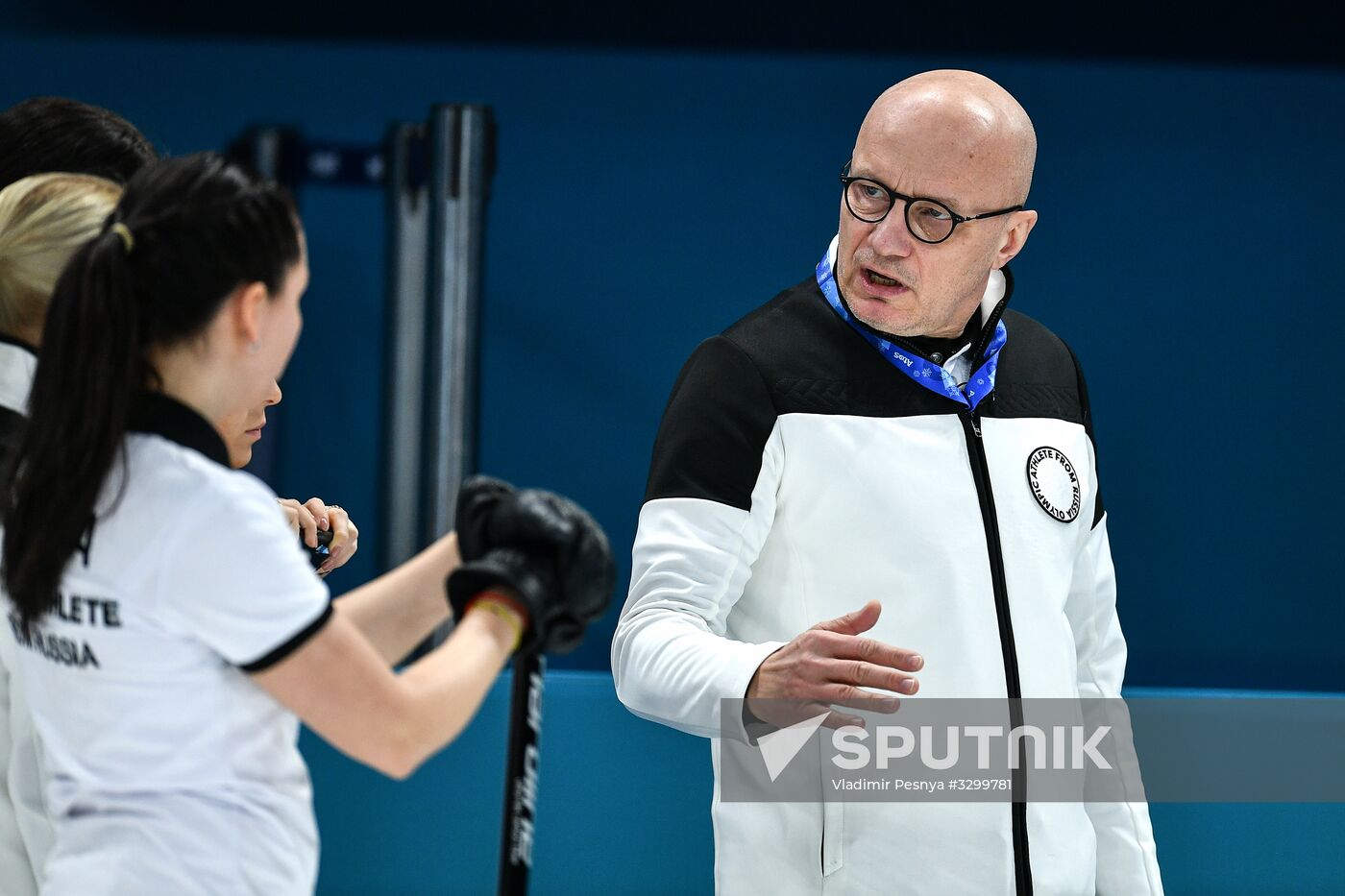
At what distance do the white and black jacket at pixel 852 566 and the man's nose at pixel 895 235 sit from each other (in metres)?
0.10

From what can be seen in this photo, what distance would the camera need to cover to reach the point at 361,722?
0.98 metres

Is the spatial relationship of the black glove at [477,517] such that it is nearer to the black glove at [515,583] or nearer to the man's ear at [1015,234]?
the black glove at [515,583]

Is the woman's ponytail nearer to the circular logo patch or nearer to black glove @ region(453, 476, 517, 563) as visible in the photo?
black glove @ region(453, 476, 517, 563)

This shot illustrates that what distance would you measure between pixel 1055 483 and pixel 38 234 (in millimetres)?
1049

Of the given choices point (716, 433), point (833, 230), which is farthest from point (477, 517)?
point (833, 230)

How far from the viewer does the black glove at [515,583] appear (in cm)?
A: 104

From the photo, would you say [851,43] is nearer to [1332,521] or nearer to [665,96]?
[665,96]

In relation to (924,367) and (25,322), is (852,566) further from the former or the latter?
(25,322)

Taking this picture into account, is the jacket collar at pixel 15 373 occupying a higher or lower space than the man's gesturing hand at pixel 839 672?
higher

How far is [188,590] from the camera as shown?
966 millimetres

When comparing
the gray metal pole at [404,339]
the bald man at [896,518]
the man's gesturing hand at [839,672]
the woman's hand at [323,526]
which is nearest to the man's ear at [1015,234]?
the bald man at [896,518]

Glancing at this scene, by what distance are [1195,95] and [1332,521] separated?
866mm

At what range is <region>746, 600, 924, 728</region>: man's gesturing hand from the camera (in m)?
1.29

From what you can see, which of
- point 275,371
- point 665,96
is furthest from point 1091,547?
point 665,96
